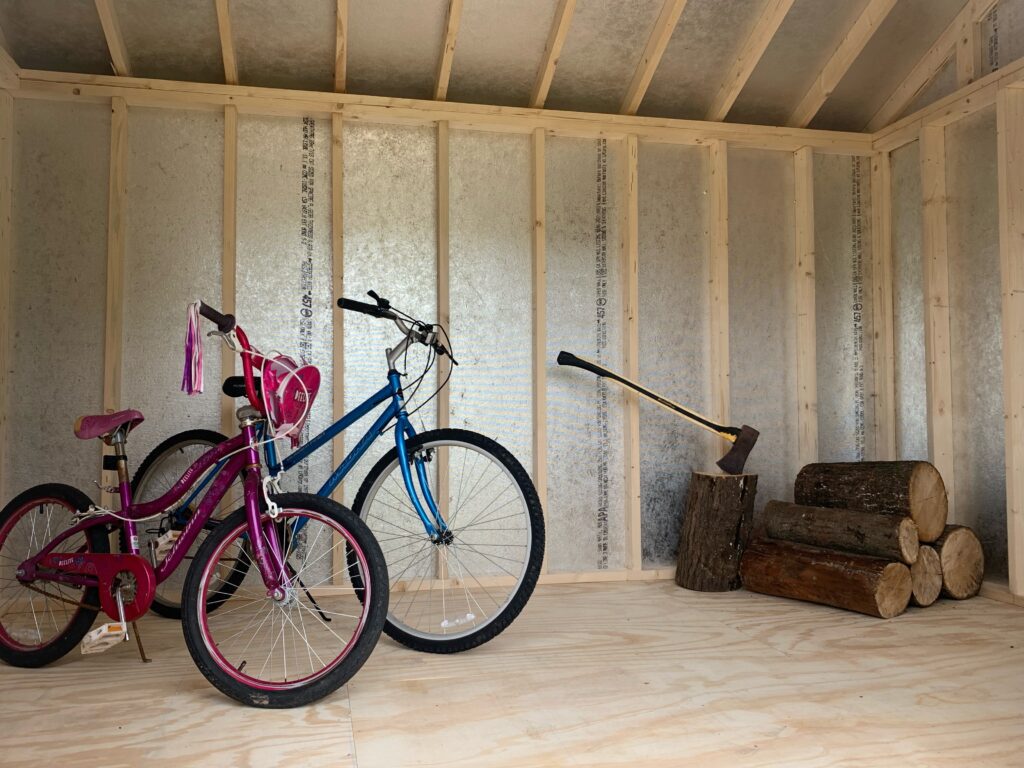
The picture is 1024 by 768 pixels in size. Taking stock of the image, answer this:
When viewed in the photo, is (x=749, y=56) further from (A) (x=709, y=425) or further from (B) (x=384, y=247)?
(B) (x=384, y=247)

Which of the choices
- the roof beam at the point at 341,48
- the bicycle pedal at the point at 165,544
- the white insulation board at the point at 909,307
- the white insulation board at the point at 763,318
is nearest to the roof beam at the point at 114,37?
the roof beam at the point at 341,48

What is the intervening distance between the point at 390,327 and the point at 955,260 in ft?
9.14

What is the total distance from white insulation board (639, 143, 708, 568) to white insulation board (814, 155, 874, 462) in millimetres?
663

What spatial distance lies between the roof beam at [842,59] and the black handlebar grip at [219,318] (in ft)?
10.5

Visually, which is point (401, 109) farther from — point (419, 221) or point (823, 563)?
point (823, 563)

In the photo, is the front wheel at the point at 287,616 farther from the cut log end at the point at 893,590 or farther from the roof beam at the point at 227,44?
the roof beam at the point at 227,44

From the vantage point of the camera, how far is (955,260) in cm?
387

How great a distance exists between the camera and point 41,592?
264 cm

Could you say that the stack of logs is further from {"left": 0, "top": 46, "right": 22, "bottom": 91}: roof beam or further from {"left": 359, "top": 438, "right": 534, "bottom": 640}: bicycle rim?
{"left": 0, "top": 46, "right": 22, "bottom": 91}: roof beam

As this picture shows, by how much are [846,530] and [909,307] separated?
142 centimetres

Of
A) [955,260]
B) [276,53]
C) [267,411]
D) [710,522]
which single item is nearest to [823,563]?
[710,522]

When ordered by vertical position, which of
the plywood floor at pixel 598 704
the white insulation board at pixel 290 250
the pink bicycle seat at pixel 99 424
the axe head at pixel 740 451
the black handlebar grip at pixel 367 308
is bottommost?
the plywood floor at pixel 598 704

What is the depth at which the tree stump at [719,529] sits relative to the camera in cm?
368

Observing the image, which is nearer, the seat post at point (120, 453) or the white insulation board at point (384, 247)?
the seat post at point (120, 453)
